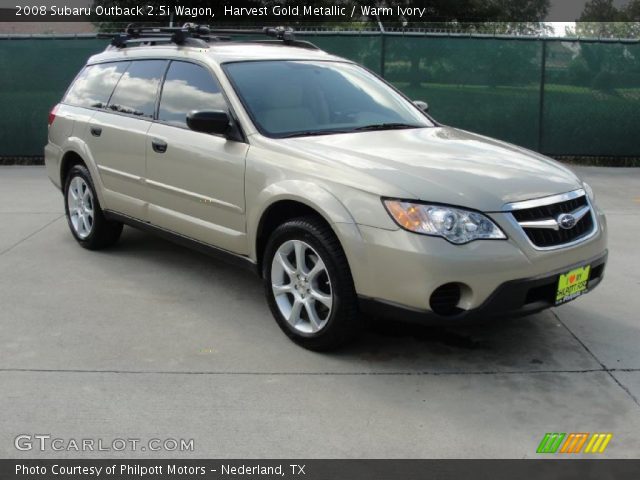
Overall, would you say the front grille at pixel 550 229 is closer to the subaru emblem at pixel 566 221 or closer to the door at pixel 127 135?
the subaru emblem at pixel 566 221

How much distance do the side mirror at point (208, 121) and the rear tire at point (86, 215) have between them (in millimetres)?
1959

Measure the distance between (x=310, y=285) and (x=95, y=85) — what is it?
323cm

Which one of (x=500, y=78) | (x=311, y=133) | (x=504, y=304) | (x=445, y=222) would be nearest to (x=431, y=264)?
(x=445, y=222)

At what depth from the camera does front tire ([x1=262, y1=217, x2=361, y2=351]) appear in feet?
13.2

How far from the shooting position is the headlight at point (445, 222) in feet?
12.3

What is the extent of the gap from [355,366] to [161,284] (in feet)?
6.68

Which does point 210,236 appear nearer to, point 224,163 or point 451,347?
point 224,163

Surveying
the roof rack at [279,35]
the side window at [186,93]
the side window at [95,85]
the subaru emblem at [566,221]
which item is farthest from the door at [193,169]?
the subaru emblem at [566,221]

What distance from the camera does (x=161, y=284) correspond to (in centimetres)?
563

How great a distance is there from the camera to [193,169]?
5016 mm

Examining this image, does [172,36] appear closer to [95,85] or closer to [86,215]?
[95,85]

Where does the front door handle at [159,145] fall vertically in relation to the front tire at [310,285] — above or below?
above

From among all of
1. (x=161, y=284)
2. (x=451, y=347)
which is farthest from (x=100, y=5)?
(x=451, y=347)

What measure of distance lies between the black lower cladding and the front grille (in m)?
0.16
